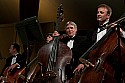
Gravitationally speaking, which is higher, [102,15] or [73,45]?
[102,15]

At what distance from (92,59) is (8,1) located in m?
4.53

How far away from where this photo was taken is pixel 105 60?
2.40 m

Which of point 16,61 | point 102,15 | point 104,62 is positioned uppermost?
point 102,15

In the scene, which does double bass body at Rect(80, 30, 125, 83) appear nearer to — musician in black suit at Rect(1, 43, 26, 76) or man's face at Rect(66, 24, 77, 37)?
man's face at Rect(66, 24, 77, 37)

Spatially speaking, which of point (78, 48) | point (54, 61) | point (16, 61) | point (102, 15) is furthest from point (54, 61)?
point (16, 61)

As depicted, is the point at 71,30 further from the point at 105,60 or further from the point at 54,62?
the point at 105,60

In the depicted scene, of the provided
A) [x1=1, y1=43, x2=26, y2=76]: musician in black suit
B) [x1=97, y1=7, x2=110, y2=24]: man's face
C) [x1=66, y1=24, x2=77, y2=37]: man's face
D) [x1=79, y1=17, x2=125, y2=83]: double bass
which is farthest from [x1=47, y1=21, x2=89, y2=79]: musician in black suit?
[x1=1, y1=43, x2=26, y2=76]: musician in black suit

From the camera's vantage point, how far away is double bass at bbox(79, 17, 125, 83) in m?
2.34

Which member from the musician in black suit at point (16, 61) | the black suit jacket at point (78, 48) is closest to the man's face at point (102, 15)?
the black suit jacket at point (78, 48)

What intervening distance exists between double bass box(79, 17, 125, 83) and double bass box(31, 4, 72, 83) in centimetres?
35

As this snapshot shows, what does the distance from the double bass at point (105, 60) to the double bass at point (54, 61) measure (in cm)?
35

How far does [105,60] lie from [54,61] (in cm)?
75

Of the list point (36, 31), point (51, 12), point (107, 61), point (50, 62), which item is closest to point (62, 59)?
point (50, 62)

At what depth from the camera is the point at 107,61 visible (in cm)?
241
